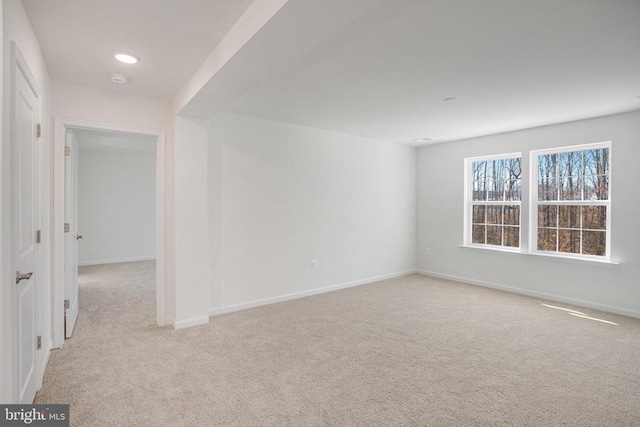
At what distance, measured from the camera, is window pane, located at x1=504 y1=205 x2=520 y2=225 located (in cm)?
519

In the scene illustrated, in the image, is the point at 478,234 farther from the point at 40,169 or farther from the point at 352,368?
the point at 40,169

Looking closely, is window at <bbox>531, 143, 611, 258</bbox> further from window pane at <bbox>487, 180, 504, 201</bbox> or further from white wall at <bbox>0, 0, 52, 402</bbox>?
white wall at <bbox>0, 0, 52, 402</bbox>

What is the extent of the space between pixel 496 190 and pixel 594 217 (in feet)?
4.37

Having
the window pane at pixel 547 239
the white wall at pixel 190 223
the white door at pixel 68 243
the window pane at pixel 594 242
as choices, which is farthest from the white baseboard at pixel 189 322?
the window pane at pixel 594 242

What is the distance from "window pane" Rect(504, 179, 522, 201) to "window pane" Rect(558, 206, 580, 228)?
580 mm

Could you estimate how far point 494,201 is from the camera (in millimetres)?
5473

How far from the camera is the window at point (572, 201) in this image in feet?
14.4

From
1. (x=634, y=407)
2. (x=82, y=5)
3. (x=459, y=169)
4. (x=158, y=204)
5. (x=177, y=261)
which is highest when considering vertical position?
(x=82, y=5)

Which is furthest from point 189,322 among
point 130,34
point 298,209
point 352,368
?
point 130,34

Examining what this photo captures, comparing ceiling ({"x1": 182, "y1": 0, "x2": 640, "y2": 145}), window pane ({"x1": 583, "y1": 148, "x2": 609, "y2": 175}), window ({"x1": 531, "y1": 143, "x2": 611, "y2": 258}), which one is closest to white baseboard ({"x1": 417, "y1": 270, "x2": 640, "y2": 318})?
window ({"x1": 531, "y1": 143, "x2": 611, "y2": 258})

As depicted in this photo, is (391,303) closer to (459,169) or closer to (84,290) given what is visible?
(459,169)

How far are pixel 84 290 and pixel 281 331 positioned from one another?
350 cm

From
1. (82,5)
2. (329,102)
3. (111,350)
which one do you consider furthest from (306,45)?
(111,350)

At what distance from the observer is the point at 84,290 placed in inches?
201
